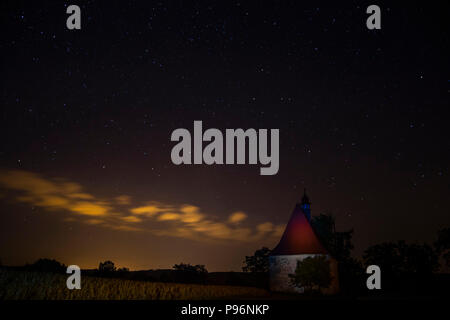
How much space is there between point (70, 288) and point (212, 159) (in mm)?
7068

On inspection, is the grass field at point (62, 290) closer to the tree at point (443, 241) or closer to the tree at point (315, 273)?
the tree at point (315, 273)

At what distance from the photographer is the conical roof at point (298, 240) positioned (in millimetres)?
36531

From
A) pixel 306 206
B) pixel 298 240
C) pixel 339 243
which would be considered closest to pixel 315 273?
pixel 298 240

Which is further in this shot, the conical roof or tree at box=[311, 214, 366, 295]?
tree at box=[311, 214, 366, 295]

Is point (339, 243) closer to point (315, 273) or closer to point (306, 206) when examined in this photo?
point (306, 206)

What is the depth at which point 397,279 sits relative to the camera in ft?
157

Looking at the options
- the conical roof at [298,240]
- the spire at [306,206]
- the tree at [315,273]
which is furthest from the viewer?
the spire at [306,206]

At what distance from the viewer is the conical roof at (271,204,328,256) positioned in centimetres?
3653

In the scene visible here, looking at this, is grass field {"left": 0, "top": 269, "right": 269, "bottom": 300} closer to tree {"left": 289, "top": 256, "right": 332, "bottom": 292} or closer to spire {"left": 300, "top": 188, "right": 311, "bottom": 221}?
tree {"left": 289, "top": 256, "right": 332, "bottom": 292}

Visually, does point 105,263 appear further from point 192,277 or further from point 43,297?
point 43,297

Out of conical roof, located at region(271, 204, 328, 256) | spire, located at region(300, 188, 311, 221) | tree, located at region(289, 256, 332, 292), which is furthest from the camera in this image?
spire, located at region(300, 188, 311, 221)

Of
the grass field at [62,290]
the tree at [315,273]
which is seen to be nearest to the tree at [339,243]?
the tree at [315,273]

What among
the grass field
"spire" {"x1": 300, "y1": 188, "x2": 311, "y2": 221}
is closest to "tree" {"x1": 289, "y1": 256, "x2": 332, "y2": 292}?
the grass field
